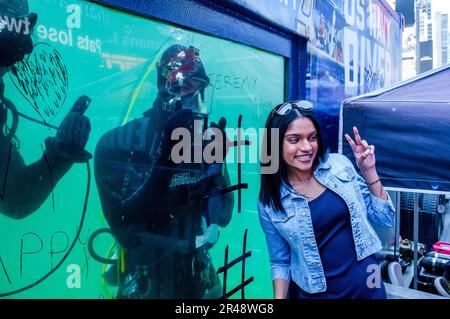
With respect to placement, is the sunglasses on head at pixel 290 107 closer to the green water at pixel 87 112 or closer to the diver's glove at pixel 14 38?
the green water at pixel 87 112

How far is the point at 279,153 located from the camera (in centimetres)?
183

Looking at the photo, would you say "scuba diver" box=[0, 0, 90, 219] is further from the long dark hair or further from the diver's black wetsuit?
the long dark hair

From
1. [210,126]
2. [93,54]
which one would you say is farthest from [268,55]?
[93,54]

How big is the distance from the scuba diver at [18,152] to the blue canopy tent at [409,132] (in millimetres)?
1928

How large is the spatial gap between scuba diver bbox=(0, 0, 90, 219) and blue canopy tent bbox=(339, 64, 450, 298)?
6.33 feet

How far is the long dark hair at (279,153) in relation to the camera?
1.77 m

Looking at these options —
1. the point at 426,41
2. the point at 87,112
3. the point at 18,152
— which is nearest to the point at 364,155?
the point at 87,112

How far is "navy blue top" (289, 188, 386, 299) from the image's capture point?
5.62 ft

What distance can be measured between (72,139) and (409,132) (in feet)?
6.73

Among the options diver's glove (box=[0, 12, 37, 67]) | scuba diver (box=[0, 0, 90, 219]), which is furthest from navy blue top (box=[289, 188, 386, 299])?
diver's glove (box=[0, 12, 37, 67])

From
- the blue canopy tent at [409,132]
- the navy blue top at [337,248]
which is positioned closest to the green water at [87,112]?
the navy blue top at [337,248]
